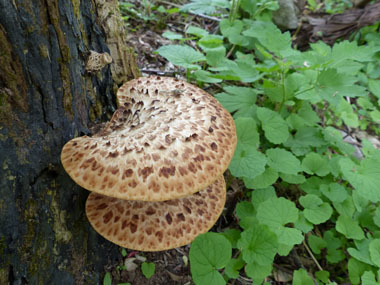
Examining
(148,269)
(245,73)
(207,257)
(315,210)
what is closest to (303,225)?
(315,210)

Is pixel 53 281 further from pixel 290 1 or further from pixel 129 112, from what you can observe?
pixel 290 1

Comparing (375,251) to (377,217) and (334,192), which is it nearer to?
(377,217)

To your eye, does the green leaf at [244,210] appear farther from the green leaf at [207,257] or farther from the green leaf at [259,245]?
the green leaf at [207,257]

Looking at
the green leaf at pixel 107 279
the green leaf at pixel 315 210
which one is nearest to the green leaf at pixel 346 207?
the green leaf at pixel 315 210

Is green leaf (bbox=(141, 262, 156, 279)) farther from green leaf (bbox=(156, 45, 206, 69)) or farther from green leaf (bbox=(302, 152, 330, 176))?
green leaf (bbox=(156, 45, 206, 69))

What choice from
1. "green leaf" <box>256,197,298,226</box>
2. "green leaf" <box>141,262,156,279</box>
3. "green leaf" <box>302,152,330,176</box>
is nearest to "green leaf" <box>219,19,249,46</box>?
"green leaf" <box>302,152,330,176</box>

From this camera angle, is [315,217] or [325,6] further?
[325,6]

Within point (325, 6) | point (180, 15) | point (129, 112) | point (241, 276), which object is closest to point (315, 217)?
point (241, 276)
